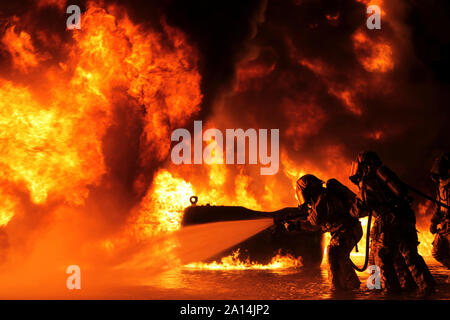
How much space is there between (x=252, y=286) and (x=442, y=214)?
10.2 ft

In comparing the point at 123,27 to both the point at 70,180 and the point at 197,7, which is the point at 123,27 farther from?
the point at 70,180

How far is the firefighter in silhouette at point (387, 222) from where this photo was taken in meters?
5.78

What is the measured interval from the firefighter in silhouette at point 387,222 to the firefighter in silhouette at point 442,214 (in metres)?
0.97

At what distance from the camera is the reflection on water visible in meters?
5.66

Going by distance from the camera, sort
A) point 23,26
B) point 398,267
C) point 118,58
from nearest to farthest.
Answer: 1. point 398,267
2. point 23,26
3. point 118,58

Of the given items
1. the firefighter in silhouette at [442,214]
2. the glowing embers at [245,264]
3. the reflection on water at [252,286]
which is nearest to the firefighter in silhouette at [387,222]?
the reflection on water at [252,286]

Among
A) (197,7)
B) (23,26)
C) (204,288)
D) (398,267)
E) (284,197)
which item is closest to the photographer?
(398,267)

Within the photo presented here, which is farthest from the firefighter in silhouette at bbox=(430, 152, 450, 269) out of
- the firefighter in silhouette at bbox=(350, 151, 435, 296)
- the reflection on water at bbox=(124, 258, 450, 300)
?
the firefighter in silhouette at bbox=(350, 151, 435, 296)

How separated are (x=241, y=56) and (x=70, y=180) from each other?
7.57 metres

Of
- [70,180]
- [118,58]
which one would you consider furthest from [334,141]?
[70,180]

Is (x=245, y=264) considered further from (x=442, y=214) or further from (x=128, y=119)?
(x=128, y=119)

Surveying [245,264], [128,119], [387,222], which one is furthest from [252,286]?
[128,119]

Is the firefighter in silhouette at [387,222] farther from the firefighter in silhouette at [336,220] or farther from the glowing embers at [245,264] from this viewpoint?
the glowing embers at [245,264]

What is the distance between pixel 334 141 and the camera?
1611cm
